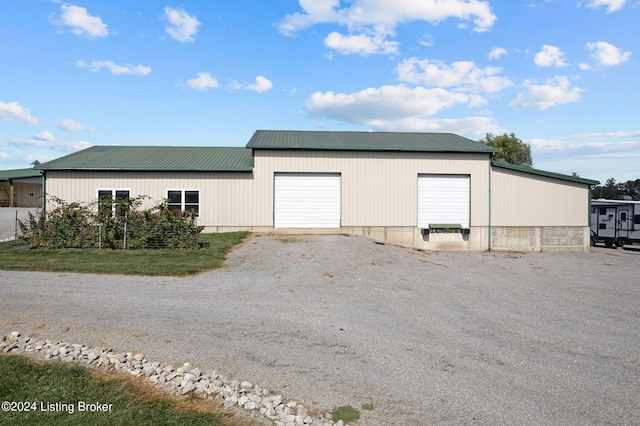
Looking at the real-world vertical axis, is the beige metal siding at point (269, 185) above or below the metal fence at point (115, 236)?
above

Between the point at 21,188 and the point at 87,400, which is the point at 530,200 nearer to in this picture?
the point at 87,400

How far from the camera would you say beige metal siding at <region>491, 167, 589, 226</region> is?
23625mm

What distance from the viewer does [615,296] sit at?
37.4 feet

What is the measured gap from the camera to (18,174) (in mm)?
48531

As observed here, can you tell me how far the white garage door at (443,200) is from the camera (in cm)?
2325

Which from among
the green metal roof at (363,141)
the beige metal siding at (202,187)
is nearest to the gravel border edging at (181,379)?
the beige metal siding at (202,187)

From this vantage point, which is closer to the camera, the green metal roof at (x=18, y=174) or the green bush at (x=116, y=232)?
the green bush at (x=116, y=232)

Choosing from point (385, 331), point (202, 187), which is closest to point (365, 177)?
point (202, 187)

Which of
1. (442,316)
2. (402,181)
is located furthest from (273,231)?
(442,316)

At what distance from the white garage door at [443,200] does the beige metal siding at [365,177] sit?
393 millimetres

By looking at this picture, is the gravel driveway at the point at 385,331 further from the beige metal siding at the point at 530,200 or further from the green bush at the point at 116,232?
the beige metal siding at the point at 530,200

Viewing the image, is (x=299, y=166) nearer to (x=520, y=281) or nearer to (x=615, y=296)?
(x=520, y=281)

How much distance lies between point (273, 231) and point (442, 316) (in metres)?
14.0

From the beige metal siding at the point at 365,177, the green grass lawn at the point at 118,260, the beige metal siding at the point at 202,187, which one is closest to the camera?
the green grass lawn at the point at 118,260
